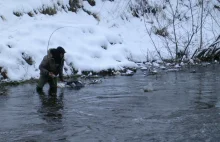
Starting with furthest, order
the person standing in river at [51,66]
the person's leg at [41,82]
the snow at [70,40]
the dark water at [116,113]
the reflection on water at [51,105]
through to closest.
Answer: the snow at [70,40]
the person's leg at [41,82]
the person standing in river at [51,66]
the reflection on water at [51,105]
the dark water at [116,113]

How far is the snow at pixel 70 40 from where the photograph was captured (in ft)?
45.0

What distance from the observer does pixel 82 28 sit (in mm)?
17531

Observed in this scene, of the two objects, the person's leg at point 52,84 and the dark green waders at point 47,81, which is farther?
the person's leg at point 52,84

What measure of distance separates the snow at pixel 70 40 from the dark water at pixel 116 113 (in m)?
2.00

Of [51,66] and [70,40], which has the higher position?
[70,40]

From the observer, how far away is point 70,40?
1633 cm

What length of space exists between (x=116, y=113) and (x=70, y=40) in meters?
8.70

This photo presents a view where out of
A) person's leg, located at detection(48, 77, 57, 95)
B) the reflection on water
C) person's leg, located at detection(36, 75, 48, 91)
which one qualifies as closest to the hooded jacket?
person's leg, located at detection(36, 75, 48, 91)

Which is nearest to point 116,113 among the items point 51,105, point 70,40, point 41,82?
point 51,105

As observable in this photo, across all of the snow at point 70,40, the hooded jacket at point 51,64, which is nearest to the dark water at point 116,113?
the hooded jacket at point 51,64

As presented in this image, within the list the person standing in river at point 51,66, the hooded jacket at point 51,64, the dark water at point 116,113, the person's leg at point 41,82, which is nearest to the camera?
the dark water at point 116,113

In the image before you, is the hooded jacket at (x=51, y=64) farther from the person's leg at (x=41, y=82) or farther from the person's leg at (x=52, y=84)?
the person's leg at (x=52, y=84)

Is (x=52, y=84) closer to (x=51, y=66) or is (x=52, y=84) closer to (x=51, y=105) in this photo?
(x=51, y=66)

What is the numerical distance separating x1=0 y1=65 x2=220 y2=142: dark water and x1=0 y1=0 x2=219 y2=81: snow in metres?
2.00
